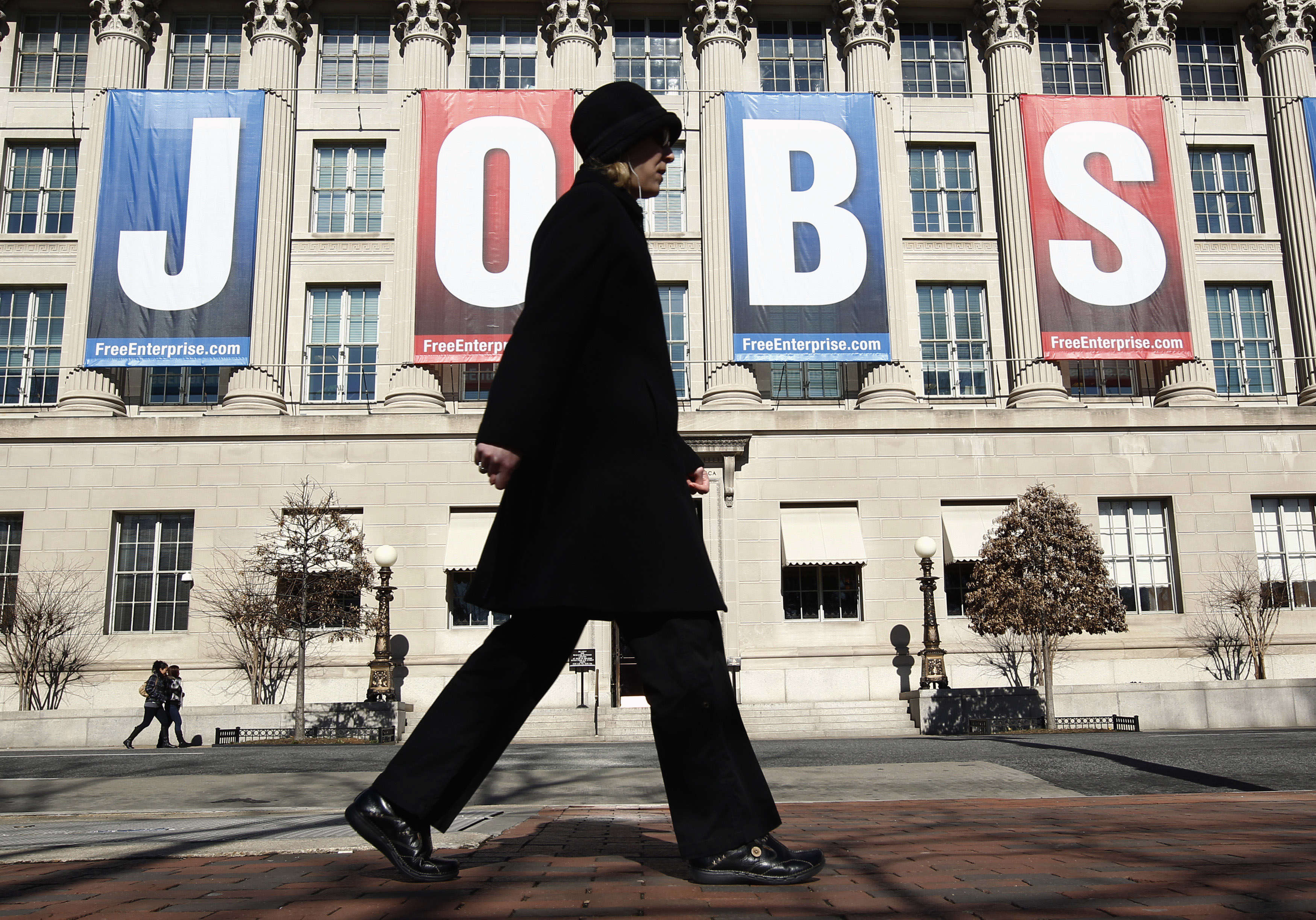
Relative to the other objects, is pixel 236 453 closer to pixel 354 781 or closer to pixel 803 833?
pixel 354 781

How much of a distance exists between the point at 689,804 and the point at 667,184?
85.6 feet

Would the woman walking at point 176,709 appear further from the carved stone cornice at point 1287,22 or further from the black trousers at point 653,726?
the carved stone cornice at point 1287,22

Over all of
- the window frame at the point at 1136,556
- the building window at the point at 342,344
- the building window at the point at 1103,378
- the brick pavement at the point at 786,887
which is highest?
the building window at the point at 342,344

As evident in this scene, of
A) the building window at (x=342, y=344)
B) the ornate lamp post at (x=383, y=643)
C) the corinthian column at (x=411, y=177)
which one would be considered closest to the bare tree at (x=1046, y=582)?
the ornate lamp post at (x=383, y=643)

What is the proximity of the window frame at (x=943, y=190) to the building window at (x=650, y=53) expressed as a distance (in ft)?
21.9

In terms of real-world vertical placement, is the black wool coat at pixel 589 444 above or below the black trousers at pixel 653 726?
above

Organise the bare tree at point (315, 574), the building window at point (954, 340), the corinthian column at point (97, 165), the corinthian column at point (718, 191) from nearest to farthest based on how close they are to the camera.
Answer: the bare tree at point (315, 574), the corinthian column at point (97, 165), the corinthian column at point (718, 191), the building window at point (954, 340)

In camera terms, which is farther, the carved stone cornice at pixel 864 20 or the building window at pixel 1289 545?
the carved stone cornice at pixel 864 20

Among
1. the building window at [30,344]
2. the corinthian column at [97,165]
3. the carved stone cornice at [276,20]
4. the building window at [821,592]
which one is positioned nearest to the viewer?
the building window at [821,592]

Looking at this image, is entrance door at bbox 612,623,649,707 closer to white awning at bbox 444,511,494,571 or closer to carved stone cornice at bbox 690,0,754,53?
white awning at bbox 444,511,494,571

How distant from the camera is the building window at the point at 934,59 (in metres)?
28.2

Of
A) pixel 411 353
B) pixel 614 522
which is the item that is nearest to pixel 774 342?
pixel 411 353

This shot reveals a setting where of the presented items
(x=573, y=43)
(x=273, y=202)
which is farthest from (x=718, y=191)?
(x=273, y=202)

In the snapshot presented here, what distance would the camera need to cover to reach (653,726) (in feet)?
8.80
